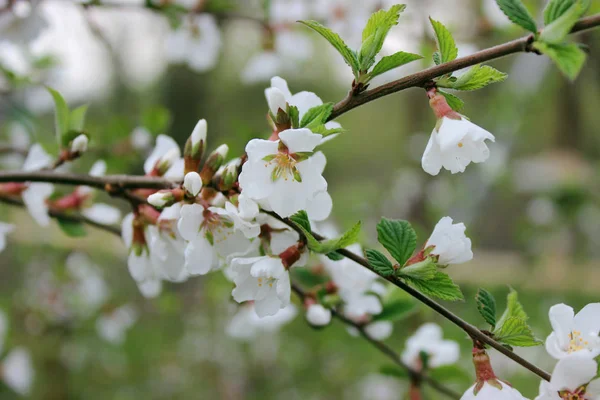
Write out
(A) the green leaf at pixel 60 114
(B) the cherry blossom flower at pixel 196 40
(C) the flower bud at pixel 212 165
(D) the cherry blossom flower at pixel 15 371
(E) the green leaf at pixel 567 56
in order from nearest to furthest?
(E) the green leaf at pixel 567 56, (C) the flower bud at pixel 212 165, (A) the green leaf at pixel 60 114, (B) the cherry blossom flower at pixel 196 40, (D) the cherry blossom flower at pixel 15 371

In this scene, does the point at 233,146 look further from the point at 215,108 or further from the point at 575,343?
the point at 215,108

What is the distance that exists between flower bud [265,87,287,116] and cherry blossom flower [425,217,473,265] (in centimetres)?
14

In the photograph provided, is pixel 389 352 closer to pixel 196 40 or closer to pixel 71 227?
pixel 71 227

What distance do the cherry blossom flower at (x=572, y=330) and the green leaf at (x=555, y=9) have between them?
189 millimetres

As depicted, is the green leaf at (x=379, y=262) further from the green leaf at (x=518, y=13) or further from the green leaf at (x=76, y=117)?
the green leaf at (x=76, y=117)

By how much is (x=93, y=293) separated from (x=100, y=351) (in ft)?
1.68

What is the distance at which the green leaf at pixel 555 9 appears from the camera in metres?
0.34

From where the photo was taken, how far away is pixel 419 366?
2.03 feet

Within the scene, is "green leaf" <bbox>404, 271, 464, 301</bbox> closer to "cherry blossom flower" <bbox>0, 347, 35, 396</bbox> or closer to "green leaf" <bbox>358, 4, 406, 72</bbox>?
"green leaf" <bbox>358, 4, 406, 72</bbox>

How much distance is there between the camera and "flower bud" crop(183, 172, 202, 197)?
394 millimetres

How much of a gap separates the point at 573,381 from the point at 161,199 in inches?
11.9

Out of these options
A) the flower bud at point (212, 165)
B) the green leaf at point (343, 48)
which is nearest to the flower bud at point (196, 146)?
the flower bud at point (212, 165)

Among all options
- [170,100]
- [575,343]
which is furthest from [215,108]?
[575,343]

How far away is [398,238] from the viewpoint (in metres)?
0.40
